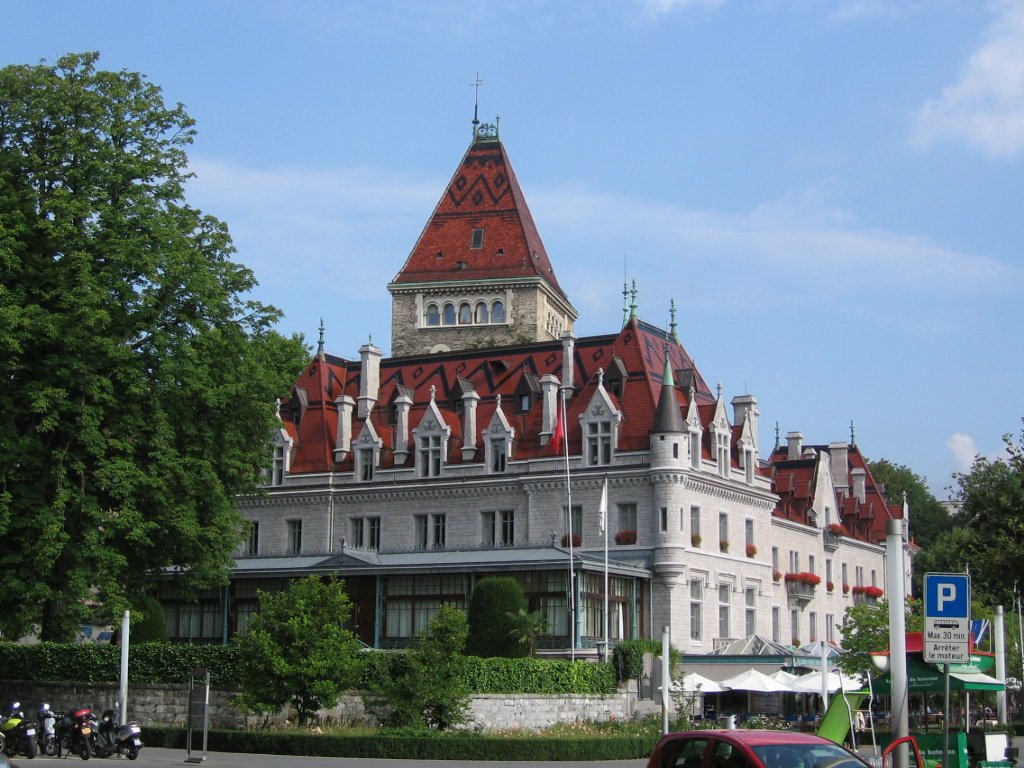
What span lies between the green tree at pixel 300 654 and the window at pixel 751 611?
30503mm

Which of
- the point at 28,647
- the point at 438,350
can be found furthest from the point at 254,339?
the point at 438,350

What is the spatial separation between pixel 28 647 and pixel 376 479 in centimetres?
2422

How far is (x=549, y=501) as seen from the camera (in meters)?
61.6

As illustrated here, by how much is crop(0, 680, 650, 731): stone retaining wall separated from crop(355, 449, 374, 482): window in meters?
24.3

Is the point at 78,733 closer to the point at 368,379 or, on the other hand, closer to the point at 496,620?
the point at 496,620

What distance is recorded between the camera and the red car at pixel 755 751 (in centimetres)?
1579

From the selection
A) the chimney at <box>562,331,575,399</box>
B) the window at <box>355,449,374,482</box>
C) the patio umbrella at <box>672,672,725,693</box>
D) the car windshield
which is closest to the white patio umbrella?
the patio umbrella at <box>672,672,725,693</box>

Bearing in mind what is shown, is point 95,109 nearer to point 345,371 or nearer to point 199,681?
point 199,681

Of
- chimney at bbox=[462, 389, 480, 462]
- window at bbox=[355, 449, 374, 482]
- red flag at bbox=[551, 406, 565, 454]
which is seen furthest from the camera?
window at bbox=[355, 449, 374, 482]

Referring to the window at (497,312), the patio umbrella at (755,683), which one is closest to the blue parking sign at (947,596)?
the patio umbrella at (755,683)

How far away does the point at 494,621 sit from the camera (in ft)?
153

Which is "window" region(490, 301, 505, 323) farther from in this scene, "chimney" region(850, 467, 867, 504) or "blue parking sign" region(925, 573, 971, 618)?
"blue parking sign" region(925, 573, 971, 618)

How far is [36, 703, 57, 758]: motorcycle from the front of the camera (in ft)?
112

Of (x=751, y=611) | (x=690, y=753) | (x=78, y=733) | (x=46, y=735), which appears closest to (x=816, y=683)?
(x=751, y=611)
